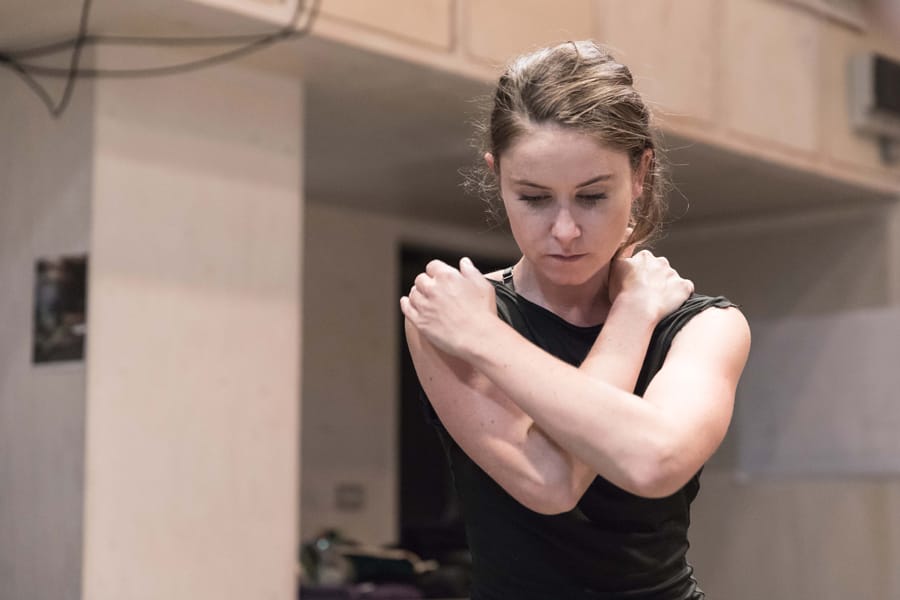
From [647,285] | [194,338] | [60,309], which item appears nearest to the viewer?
[647,285]

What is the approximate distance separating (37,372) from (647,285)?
7.62 ft

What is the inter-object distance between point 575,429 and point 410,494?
468 cm

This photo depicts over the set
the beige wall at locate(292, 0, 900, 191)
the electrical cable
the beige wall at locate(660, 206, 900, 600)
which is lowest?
the beige wall at locate(660, 206, 900, 600)

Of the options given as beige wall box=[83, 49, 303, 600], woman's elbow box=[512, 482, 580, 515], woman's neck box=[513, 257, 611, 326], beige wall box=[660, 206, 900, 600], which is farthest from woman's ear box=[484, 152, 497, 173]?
beige wall box=[660, 206, 900, 600]

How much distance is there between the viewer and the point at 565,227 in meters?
1.39

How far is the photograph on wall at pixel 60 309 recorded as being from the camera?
3266mm

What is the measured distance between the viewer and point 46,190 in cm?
341

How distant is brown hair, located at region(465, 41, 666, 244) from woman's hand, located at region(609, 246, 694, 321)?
11 cm

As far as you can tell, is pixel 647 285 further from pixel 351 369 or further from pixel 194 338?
pixel 351 369

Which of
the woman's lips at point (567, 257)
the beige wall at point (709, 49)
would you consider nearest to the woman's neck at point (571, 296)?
the woman's lips at point (567, 257)

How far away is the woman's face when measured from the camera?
4.56ft

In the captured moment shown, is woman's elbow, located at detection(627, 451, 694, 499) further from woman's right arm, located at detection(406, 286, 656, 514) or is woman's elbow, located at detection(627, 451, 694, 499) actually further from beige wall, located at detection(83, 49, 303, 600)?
beige wall, located at detection(83, 49, 303, 600)

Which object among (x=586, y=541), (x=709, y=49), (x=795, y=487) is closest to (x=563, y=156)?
(x=586, y=541)

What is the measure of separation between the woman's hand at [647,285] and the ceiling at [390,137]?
0.83 m
